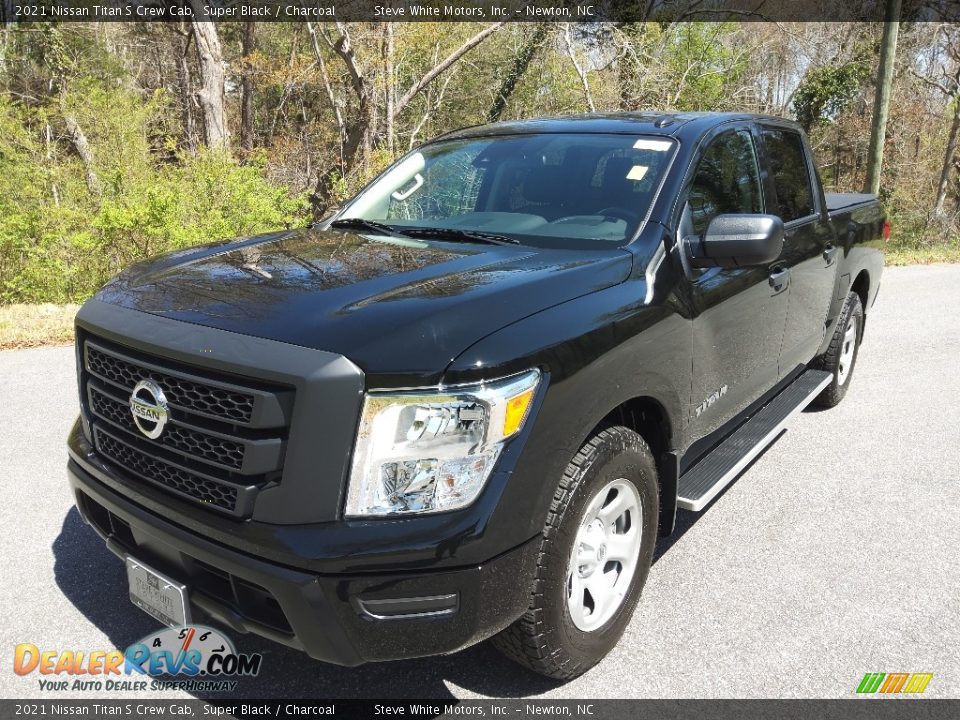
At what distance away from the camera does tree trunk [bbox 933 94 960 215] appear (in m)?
23.1

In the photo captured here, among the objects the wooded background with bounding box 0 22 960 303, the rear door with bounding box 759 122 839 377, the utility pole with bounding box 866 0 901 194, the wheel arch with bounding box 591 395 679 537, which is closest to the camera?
the wheel arch with bounding box 591 395 679 537

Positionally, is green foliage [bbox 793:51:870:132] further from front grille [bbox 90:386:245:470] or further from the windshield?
front grille [bbox 90:386:245:470]

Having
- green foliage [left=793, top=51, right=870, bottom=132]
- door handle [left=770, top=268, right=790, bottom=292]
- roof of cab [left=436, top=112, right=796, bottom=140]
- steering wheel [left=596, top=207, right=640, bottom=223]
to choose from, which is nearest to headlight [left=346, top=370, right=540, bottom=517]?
steering wheel [left=596, top=207, right=640, bottom=223]

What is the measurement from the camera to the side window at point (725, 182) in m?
3.18

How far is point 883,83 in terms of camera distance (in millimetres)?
15289

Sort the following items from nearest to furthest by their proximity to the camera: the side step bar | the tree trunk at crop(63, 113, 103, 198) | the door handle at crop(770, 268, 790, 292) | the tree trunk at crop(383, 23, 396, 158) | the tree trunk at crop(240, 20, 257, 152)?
1. the side step bar
2. the door handle at crop(770, 268, 790, 292)
3. the tree trunk at crop(63, 113, 103, 198)
4. the tree trunk at crop(383, 23, 396, 158)
5. the tree trunk at crop(240, 20, 257, 152)

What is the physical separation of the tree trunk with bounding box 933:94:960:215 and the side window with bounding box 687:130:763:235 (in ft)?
75.9

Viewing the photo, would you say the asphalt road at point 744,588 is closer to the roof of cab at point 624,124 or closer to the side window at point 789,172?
the side window at point 789,172

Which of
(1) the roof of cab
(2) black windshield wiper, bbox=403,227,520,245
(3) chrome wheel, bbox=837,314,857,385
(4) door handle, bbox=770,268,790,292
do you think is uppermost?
(1) the roof of cab

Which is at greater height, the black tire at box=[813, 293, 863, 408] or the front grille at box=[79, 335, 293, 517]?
the front grille at box=[79, 335, 293, 517]

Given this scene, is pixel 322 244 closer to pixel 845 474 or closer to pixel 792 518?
pixel 792 518

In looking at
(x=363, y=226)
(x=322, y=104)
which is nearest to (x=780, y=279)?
(x=363, y=226)

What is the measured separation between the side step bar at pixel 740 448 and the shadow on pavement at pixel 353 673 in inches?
38.0

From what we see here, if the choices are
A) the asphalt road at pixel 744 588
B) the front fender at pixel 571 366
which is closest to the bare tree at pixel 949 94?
the asphalt road at pixel 744 588
